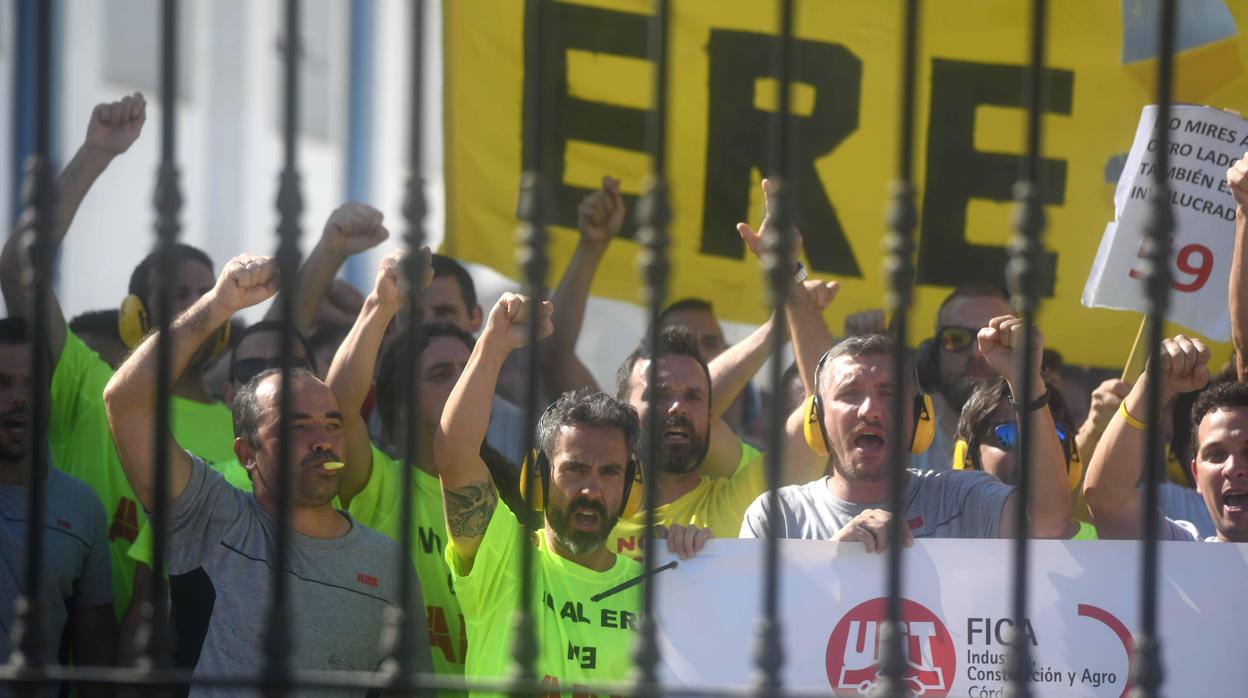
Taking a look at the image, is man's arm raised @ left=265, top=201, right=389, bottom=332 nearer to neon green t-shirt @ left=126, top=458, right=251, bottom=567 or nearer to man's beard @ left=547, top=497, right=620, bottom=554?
neon green t-shirt @ left=126, top=458, right=251, bottom=567

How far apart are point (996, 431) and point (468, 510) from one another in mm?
1598

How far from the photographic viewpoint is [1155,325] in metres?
2.12

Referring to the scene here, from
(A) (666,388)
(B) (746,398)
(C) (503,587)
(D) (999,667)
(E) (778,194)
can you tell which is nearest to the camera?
(E) (778,194)

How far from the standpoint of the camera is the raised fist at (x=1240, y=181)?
3.81m

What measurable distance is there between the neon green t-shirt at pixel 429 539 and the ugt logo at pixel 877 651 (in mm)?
1035

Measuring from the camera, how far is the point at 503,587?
3848 mm

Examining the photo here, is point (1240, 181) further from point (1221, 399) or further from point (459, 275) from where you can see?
point (459, 275)

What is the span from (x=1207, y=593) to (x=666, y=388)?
1651 millimetres

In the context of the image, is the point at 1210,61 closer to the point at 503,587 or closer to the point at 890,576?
the point at 503,587

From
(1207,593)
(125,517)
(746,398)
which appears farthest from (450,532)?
(746,398)

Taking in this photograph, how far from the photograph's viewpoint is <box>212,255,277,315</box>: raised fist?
3.35m

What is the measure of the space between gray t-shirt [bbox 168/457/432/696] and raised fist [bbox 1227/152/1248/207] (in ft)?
7.28

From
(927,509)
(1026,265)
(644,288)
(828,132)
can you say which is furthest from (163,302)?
(828,132)

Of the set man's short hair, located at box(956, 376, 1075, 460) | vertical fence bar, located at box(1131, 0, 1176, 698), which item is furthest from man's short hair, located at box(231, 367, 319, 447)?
vertical fence bar, located at box(1131, 0, 1176, 698)
